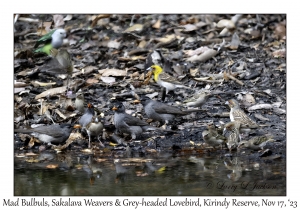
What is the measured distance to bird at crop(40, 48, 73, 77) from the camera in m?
14.3

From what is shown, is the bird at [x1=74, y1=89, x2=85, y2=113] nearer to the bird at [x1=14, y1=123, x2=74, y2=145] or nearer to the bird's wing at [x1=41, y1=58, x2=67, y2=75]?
the bird at [x1=14, y1=123, x2=74, y2=145]

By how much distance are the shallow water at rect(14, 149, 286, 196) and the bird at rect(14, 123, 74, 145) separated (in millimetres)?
612

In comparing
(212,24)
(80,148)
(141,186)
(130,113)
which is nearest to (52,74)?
(130,113)

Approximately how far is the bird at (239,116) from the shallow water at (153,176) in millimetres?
1023

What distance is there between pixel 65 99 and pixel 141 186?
5125 millimetres

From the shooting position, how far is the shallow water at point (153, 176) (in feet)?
27.7

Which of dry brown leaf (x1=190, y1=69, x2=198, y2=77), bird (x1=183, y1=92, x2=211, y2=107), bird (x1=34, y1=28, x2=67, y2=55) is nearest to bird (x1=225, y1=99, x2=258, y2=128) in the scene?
bird (x1=183, y1=92, x2=211, y2=107)

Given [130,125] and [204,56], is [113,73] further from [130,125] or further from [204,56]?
[130,125]

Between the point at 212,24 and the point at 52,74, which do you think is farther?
the point at 212,24

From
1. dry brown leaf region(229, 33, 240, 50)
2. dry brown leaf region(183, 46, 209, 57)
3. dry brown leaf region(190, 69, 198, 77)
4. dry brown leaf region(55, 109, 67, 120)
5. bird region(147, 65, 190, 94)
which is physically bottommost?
dry brown leaf region(55, 109, 67, 120)

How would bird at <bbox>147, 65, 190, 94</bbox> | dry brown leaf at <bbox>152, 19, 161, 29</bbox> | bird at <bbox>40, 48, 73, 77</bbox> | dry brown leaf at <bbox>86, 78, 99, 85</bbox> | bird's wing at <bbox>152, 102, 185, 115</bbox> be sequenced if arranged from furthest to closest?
dry brown leaf at <bbox>152, 19, 161, 29</bbox> < bird at <bbox>40, 48, 73, 77</bbox> < dry brown leaf at <bbox>86, 78, 99, 85</bbox> < bird at <bbox>147, 65, 190, 94</bbox> < bird's wing at <bbox>152, 102, 185, 115</bbox>

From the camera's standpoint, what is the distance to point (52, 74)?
14.9m

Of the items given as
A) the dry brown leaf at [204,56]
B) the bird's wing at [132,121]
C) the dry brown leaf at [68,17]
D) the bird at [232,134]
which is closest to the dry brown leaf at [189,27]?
the dry brown leaf at [204,56]

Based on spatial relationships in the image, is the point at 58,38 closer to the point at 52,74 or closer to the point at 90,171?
the point at 52,74
